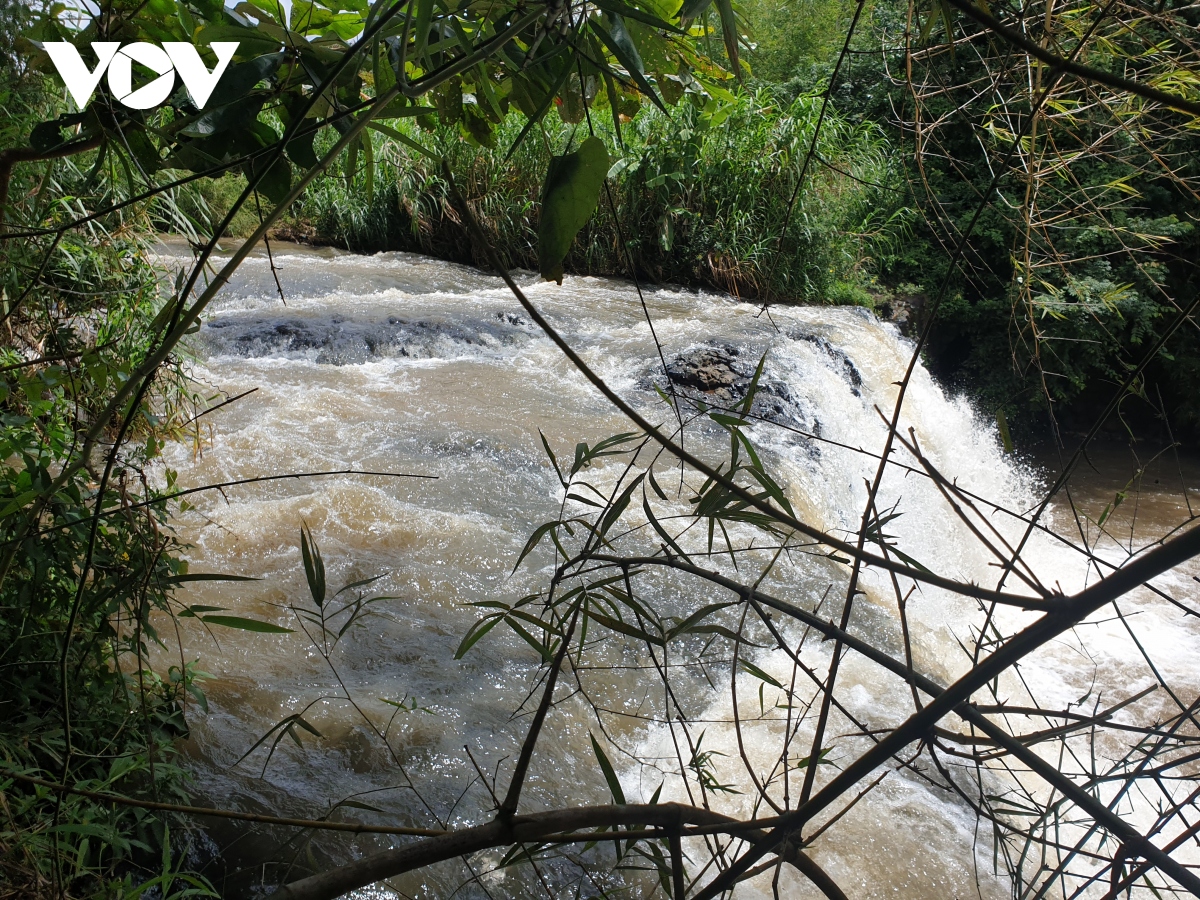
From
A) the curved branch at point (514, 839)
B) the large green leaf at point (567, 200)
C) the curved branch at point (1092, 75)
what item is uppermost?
the curved branch at point (1092, 75)

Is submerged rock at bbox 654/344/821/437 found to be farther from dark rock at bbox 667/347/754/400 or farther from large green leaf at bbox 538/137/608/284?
large green leaf at bbox 538/137/608/284

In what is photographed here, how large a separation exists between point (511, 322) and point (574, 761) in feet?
15.7

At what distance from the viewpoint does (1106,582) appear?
0.46m

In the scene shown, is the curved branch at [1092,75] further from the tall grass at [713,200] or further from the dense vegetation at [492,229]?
the tall grass at [713,200]

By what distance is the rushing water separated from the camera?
94.8 inches

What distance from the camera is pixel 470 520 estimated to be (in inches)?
156

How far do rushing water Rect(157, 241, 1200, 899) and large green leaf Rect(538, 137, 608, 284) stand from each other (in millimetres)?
688

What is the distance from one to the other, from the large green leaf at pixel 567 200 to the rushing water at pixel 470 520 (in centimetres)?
69

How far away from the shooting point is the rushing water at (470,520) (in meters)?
2.41

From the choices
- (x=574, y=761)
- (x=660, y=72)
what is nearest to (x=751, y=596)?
(x=660, y=72)

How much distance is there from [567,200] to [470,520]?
3466mm

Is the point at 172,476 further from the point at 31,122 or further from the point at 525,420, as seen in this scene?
the point at 525,420

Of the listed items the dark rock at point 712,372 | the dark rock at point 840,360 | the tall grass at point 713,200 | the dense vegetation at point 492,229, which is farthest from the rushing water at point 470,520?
the tall grass at point 713,200

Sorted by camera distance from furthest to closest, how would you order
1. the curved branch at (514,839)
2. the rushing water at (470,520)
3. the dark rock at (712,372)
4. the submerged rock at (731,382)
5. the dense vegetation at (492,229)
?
the dark rock at (712,372) < the submerged rock at (731,382) < the rushing water at (470,520) < the dense vegetation at (492,229) < the curved branch at (514,839)
